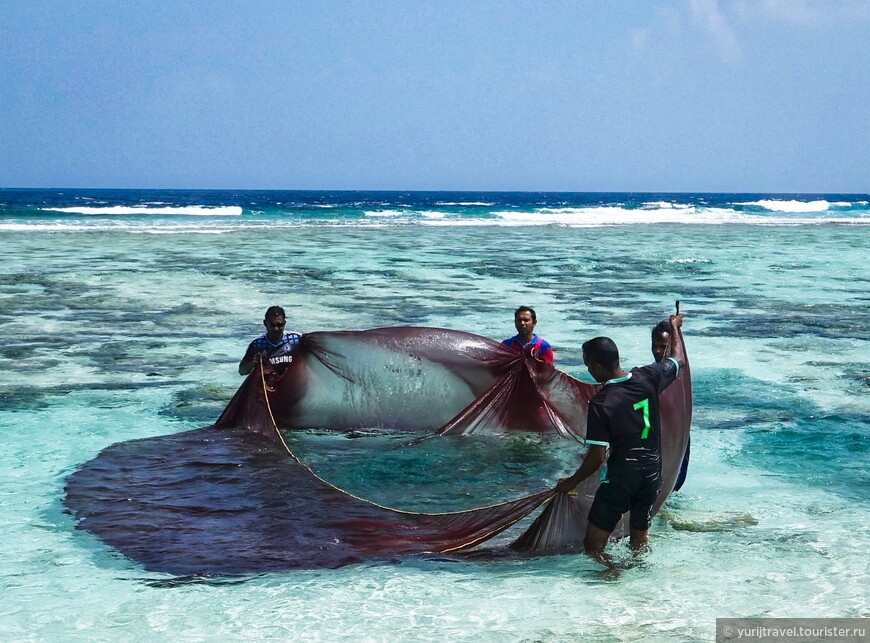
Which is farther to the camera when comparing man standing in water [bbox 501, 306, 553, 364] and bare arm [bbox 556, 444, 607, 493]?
man standing in water [bbox 501, 306, 553, 364]

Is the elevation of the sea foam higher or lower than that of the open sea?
higher

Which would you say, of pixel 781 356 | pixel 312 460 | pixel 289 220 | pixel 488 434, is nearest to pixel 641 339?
pixel 781 356

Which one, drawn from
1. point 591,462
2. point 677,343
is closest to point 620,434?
point 591,462

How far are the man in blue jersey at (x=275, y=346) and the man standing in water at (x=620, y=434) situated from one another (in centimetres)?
327

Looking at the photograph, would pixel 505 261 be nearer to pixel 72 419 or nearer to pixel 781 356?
pixel 781 356

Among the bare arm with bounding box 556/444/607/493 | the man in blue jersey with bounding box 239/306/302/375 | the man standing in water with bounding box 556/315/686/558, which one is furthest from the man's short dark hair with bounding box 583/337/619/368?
the man in blue jersey with bounding box 239/306/302/375

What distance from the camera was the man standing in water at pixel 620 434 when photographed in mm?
4816

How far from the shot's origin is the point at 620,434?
4.82 meters

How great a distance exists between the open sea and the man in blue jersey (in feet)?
2.35

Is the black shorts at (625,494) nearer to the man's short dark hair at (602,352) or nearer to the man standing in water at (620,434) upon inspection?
the man standing in water at (620,434)

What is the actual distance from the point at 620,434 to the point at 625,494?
0.34 m

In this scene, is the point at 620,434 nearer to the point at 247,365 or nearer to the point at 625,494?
the point at 625,494

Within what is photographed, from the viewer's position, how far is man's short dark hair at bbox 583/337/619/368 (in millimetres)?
4816

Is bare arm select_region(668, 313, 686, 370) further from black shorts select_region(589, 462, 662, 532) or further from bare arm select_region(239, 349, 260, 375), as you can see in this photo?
bare arm select_region(239, 349, 260, 375)
